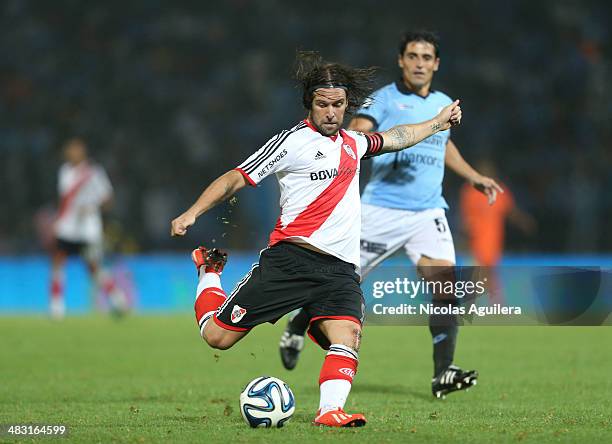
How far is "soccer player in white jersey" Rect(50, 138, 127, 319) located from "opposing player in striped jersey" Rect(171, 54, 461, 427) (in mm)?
10137

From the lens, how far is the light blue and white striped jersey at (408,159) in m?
8.68

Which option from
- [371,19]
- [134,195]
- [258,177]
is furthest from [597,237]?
[258,177]

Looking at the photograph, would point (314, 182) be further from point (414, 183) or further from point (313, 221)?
point (414, 183)

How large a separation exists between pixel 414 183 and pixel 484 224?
10.2 metres

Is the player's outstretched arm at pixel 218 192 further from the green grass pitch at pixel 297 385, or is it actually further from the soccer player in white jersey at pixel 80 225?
the soccer player in white jersey at pixel 80 225

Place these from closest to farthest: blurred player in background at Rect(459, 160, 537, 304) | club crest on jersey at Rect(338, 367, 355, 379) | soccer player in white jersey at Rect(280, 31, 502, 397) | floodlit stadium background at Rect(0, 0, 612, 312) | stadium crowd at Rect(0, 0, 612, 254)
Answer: club crest on jersey at Rect(338, 367, 355, 379) → soccer player in white jersey at Rect(280, 31, 502, 397) → blurred player in background at Rect(459, 160, 537, 304) → floodlit stadium background at Rect(0, 0, 612, 312) → stadium crowd at Rect(0, 0, 612, 254)

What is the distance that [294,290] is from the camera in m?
6.89

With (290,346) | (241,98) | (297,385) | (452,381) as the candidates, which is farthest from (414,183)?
(241,98)

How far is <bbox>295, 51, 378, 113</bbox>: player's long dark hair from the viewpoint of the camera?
6.91m

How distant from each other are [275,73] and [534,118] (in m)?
5.07

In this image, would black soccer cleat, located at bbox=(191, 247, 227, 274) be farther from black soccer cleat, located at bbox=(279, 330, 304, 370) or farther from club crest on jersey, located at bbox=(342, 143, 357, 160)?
black soccer cleat, located at bbox=(279, 330, 304, 370)

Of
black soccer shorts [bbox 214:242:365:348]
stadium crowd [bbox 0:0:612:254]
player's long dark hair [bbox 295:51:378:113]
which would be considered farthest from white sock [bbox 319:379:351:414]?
stadium crowd [bbox 0:0:612:254]

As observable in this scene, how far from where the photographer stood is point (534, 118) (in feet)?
72.2

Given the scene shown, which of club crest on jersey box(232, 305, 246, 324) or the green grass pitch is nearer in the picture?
the green grass pitch
